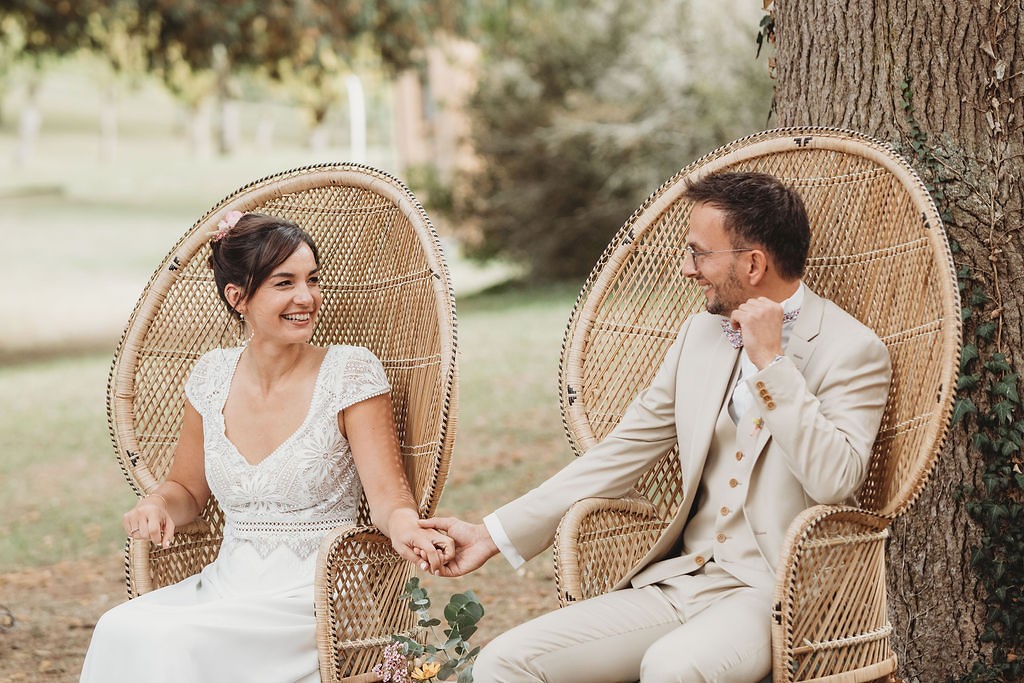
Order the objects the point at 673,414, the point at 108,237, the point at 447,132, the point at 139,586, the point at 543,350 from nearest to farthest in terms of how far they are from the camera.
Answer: the point at 673,414, the point at 139,586, the point at 543,350, the point at 447,132, the point at 108,237


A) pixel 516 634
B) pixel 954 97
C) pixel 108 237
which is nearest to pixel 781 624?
pixel 516 634

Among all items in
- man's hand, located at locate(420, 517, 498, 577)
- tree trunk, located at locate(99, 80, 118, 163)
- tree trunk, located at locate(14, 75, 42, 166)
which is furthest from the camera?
→ tree trunk, located at locate(99, 80, 118, 163)

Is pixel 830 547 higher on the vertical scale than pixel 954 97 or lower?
lower

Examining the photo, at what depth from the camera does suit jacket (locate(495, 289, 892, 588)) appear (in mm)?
2617

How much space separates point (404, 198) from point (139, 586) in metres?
1.27

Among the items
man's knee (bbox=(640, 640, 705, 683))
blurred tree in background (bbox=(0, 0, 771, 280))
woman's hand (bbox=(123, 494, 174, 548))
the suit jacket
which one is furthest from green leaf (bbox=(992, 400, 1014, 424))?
blurred tree in background (bbox=(0, 0, 771, 280))

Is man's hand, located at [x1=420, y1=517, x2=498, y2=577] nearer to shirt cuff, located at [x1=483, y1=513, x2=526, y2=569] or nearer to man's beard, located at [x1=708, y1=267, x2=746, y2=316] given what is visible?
shirt cuff, located at [x1=483, y1=513, x2=526, y2=569]

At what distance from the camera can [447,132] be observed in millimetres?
23406

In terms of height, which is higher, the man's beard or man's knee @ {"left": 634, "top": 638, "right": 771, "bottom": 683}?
the man's beard

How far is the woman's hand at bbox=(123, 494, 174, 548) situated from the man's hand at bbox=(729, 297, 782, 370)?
5.26ft

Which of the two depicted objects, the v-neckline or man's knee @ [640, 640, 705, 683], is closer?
man's knee @ [640, 640, 705, 683]

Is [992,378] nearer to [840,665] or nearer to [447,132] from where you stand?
[840,665]

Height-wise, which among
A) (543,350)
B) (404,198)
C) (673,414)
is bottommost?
(543,350)

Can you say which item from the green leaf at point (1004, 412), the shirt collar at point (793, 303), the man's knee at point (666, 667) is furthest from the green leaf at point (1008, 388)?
the man's knee at point (666, 667)
